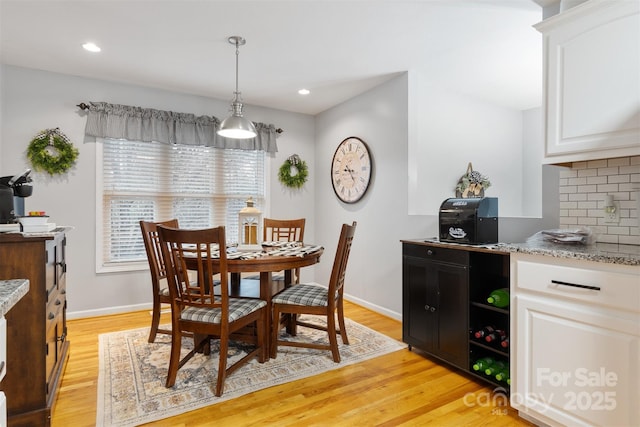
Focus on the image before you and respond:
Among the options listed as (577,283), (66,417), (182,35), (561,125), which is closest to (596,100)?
(561,125)

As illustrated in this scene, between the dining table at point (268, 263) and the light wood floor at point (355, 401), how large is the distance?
59 centimetres

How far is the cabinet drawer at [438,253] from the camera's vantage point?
2291 mm

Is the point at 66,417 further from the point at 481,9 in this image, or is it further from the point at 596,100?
the point at 481,9

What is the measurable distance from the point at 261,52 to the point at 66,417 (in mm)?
2947

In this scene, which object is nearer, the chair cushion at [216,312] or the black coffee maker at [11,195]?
the black coffee maker at [11,195]

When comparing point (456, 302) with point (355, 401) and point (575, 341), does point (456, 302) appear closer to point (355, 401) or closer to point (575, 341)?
point (575, 341)

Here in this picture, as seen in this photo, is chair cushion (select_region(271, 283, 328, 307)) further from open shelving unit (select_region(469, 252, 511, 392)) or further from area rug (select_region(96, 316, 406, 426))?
open shelving unit (select_region(469, 252, 511, 392))

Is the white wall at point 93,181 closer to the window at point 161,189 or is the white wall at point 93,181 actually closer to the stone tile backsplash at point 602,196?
the window at point 161,189

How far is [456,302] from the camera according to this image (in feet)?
7.66

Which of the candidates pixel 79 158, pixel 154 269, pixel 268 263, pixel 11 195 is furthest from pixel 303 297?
pixel 79 158

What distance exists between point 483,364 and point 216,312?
1732mm

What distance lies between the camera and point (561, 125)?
6.52 ft

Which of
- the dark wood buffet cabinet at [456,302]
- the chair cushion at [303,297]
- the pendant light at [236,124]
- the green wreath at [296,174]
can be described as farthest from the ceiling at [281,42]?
the chair cushion at [303,297]

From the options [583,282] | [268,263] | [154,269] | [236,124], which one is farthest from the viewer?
[236,124]
